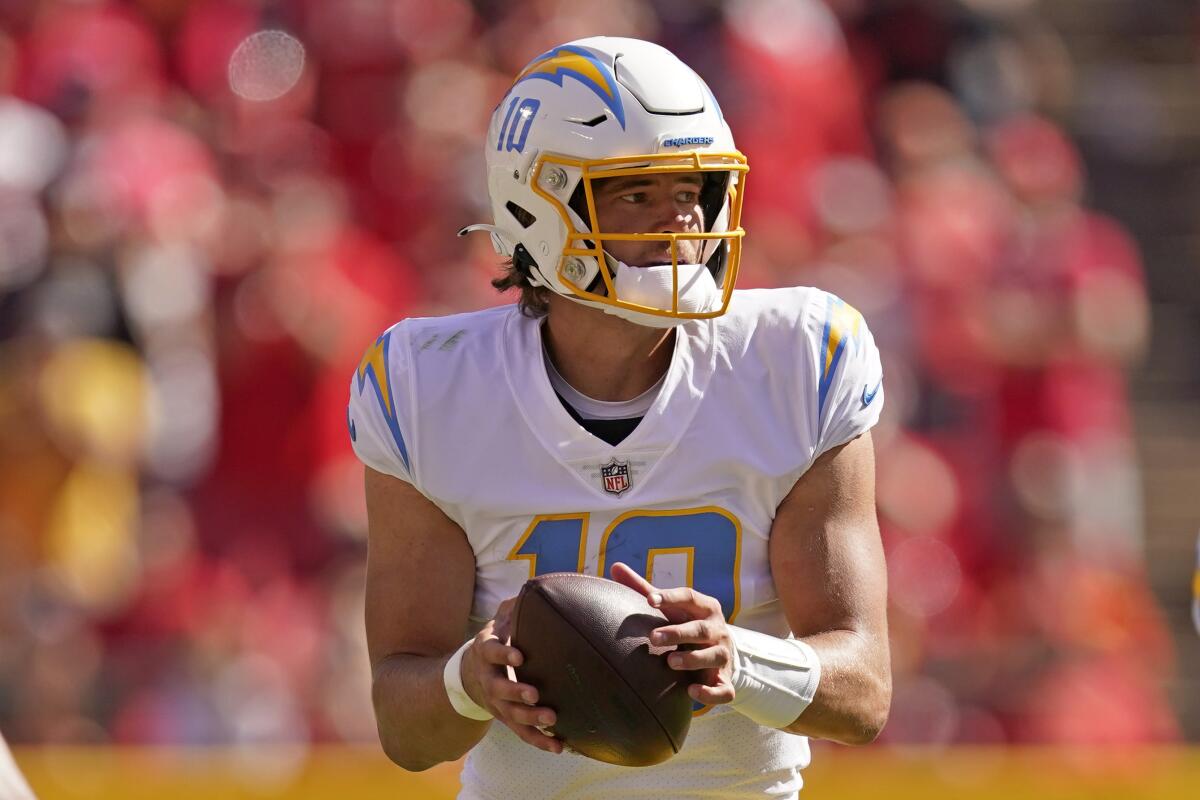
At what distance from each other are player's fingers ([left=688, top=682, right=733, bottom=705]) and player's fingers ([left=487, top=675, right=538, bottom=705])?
199 mm

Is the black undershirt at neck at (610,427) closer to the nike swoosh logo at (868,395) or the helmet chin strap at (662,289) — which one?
Answer: the helmet chin strap at (662,289)

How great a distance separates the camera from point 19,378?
19.5 ft

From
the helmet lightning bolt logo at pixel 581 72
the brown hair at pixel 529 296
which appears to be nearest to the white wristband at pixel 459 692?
the brown hair at pixel 529 296

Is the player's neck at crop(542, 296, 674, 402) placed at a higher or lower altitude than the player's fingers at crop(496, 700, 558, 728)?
higher

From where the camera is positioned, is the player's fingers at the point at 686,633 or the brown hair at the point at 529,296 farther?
the brown hair at the point at 529,296

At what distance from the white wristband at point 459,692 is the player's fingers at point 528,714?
0.15m

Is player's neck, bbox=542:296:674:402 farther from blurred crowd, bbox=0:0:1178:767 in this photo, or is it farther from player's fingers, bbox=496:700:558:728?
blurred crowd, bbox=0:0:1178:767

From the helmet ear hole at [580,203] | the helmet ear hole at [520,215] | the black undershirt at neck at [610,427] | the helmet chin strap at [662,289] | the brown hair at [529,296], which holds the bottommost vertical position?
the black undershirt at neck at [610,427]

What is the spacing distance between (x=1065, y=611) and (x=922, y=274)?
1238 millimetres

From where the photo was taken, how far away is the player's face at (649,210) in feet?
9.20

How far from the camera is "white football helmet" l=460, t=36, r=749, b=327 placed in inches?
109

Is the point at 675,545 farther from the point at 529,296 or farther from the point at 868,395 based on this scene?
the point at 529,296

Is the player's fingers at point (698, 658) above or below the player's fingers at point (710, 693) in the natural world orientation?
above

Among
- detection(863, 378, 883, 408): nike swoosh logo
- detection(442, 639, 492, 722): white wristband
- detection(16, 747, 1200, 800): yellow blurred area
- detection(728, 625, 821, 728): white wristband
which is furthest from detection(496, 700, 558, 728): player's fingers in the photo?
detection(16, 747, 1200, 800): yellow blurred area
